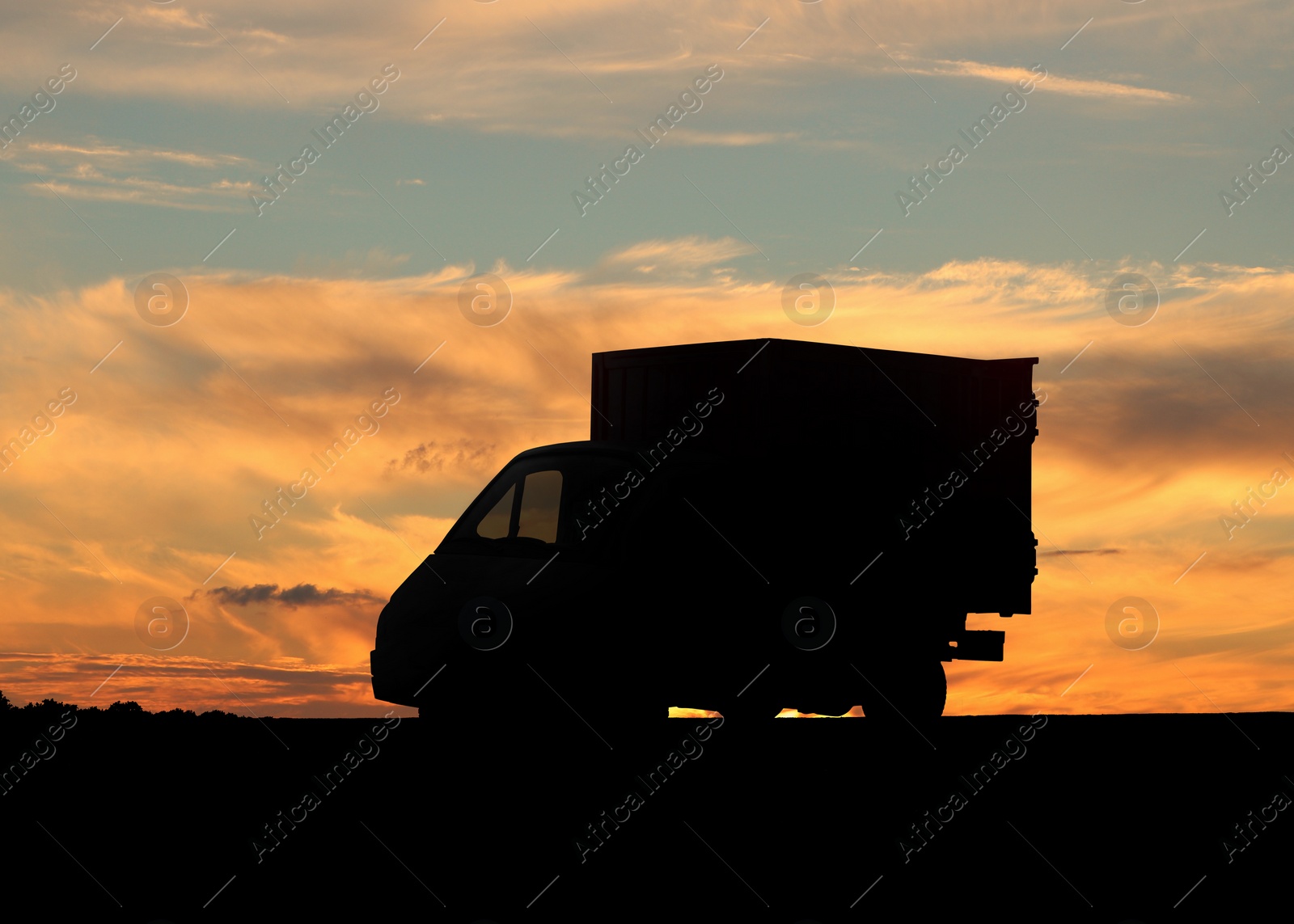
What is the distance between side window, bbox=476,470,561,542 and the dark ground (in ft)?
5.48

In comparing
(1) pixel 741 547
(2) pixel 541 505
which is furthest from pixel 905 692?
(2) pixel 541 505

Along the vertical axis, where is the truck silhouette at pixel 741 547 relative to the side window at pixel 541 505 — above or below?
below

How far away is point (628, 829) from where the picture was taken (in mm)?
7578

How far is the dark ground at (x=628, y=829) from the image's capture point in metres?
6.16

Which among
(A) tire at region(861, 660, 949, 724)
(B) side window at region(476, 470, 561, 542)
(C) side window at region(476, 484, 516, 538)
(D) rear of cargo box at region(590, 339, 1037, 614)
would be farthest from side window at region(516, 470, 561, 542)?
(A) tire at region(861, 660, 949, 724)

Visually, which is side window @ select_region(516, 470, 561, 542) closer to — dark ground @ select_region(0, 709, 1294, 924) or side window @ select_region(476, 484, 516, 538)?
side window @ select_region(476, 484, 516, 538)

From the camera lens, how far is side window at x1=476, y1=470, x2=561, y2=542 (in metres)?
10.8

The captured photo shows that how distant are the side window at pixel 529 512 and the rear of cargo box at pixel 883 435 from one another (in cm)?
169

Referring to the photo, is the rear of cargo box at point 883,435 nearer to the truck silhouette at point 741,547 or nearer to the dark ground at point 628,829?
the truck silhouette at point 741,547

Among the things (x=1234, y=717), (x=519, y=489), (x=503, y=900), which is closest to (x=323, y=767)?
(x=519, y=489)

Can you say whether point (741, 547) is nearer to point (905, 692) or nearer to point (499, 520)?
point (499, 520)

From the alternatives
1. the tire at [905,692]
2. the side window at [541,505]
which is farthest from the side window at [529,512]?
the tire at [905,692]

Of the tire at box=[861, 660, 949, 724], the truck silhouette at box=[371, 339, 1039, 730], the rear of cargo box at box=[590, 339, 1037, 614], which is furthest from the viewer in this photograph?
the tire at box=[861, 660, 949, 724]

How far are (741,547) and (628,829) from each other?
3618mm
